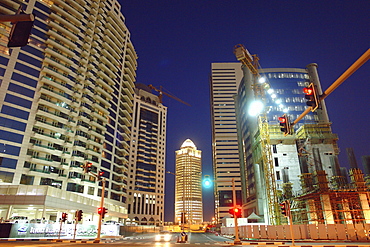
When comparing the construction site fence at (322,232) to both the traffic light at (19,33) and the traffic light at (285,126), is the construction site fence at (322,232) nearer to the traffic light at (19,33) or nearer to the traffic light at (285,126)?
the traffic light at (285,126)

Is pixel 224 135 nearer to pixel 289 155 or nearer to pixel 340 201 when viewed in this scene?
pixel 289 155

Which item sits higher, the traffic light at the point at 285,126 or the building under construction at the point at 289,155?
the building under construction at the point at 289,155

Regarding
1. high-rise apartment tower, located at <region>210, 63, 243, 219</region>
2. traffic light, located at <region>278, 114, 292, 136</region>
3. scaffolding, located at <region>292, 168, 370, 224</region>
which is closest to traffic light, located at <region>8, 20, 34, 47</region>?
traffic light, located at <region>278, 114, 292, 136</region>

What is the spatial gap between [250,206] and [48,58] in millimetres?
76731

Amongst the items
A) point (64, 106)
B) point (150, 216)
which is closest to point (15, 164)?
point (64, 106)

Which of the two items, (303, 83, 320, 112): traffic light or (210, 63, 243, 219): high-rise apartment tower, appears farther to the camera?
(210, 63, 243, 219): high-rise apartment tower

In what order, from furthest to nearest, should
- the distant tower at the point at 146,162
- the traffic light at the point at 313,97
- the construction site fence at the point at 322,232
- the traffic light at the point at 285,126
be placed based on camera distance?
1. the distant tower at the point at 146,162
2. the construction site fence at the point at 322,232
3. the traffic light at the point at 285,126
4. the traffic light at the point at 313,97

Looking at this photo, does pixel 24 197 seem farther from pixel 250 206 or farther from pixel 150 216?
pixel 150 216

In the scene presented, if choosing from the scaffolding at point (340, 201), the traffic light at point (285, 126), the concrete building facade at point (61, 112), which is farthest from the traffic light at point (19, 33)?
the concrete building facade at point (61, 112)

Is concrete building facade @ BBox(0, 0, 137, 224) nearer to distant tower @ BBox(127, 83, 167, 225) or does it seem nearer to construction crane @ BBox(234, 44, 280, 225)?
construction crane @ BBox(234, 44, 280, 225)

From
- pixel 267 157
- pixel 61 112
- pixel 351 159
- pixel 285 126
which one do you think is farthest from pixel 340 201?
pixel 61 112

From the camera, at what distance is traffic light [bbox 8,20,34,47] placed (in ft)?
23.4

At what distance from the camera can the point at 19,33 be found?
23.6 feet

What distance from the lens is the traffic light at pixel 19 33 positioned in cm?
712
